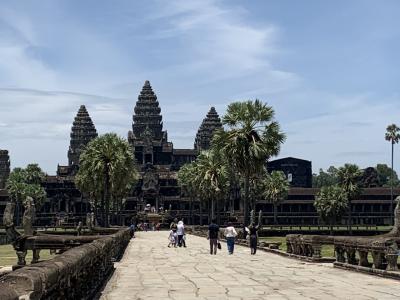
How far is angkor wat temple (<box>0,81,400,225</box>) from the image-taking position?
139250 mm

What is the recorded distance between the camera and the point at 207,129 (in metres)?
194

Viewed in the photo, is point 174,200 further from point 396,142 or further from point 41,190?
point 396,142

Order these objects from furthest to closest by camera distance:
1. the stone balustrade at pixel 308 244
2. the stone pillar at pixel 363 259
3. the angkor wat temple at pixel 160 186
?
the angkor wat temple at pixel 160 186 < the stone balustrade at pixel 308 244 < the stone pillar at pixel 363 259

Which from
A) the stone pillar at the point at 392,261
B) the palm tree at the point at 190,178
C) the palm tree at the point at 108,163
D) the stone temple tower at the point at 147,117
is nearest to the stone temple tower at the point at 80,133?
the stone temple tower at the point at 147,117

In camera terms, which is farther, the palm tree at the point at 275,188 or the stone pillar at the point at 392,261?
the palm tree at the point at 275,188

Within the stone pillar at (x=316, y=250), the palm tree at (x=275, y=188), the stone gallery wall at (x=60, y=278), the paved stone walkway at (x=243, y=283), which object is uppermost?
the palm tree at (x=275, y=188)

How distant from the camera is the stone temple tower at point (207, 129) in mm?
192000

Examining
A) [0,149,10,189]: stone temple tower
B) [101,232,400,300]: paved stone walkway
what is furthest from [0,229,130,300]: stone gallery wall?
[0,149,10,189]: stone temple tower

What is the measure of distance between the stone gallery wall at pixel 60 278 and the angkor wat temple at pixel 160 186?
94413 millimetres

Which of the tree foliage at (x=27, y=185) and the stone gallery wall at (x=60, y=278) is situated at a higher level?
the tree foliage at (x=27, y=185)

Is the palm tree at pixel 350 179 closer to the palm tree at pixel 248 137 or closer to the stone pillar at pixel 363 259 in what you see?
the palm tree at pixel 248 137

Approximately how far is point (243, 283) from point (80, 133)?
178 meters

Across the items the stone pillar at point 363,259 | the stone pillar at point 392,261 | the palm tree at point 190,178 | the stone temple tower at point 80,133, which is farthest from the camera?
the stone temple tower at point 80,133

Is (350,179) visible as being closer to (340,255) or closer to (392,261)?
(340,255)
